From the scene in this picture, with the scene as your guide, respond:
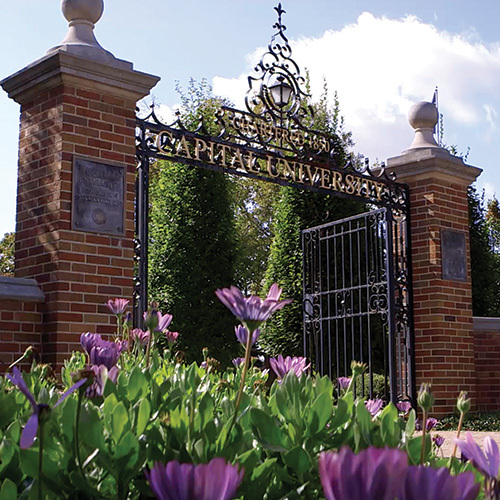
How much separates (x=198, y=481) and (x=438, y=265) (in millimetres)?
8556

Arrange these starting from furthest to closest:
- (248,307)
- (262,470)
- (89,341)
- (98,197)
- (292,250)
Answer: (292,250) < (98,197) < (89,341) < (248,307) < (262,470)

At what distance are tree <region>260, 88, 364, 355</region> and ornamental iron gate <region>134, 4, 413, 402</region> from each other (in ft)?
11.7

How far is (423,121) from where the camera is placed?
371 inches

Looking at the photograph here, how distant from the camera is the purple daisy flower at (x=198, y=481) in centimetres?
63

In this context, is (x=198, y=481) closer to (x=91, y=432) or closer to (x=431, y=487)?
(x=431, y=487)

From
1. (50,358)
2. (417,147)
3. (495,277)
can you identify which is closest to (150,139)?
(50,358)

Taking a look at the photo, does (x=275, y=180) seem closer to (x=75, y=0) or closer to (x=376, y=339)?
(x=75, y=0)

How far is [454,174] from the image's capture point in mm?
9234

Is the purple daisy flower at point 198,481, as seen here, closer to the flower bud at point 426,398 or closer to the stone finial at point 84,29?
the flower bud at point 426,398

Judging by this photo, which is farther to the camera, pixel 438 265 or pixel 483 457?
pixel 438 265

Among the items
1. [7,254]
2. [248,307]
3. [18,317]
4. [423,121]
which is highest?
[7,254]

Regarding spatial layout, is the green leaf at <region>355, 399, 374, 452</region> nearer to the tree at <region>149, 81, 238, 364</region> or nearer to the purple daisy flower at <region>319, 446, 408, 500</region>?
the purple daisy flower at <region>319, 446, 408, 500</region>

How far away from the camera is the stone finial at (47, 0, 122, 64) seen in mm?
6062

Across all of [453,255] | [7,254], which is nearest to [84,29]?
[453,255]
